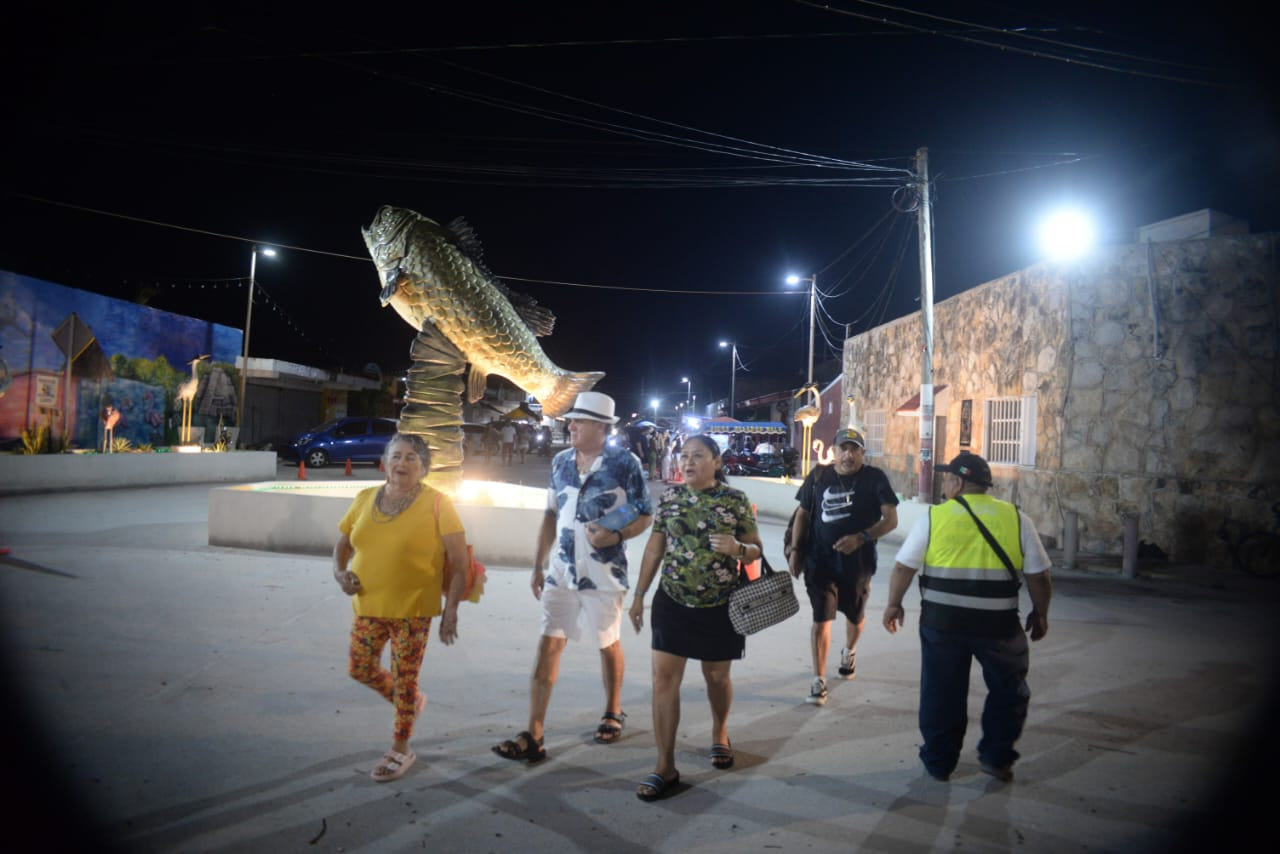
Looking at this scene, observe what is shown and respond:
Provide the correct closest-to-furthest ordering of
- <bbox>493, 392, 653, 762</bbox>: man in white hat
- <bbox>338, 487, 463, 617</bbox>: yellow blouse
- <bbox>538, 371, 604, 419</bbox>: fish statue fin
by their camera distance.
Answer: <bbox>338, 487, 463, 617</bbox>: yellow blouse < <bbox>493, 392, 653, 762</bbox>: man in white hat < <bbox>538, 371, 604, 419</bbox>: fish statue fin

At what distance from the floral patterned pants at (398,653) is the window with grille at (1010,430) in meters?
11.9

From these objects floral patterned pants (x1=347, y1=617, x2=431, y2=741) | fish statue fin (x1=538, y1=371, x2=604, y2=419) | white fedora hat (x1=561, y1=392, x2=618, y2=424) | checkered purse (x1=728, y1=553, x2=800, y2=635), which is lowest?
floral patterned pants (x1=347, y1=617, x2=431, y2=741)

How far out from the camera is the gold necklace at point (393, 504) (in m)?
3.41

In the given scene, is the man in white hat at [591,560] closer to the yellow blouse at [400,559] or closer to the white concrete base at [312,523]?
the yellow blouse at [400,559]

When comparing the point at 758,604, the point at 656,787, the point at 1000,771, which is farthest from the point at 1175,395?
the point at 656,787

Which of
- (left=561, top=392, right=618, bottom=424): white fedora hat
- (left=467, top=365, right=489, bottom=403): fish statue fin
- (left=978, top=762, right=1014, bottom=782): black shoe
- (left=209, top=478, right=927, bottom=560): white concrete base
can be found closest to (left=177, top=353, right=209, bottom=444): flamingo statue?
(left=209, top=478, right=927, bottom=560): white concrete base

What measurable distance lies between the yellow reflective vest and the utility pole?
8620 mm

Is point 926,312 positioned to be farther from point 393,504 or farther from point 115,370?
point 115,370

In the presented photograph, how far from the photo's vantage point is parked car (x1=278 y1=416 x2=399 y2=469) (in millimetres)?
22922

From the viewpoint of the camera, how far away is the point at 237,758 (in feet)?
11.1

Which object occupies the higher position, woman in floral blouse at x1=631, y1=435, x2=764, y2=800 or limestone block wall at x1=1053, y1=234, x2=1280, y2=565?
limestone block wall at x1=1053, y1=234, x2=1280, y2=565

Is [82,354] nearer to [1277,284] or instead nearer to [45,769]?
[45,769]

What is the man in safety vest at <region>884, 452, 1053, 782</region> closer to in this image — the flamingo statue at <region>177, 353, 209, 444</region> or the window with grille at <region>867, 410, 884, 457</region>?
the window with grille at <region>867, 410, 884, 457</region>

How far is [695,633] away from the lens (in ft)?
11.2
